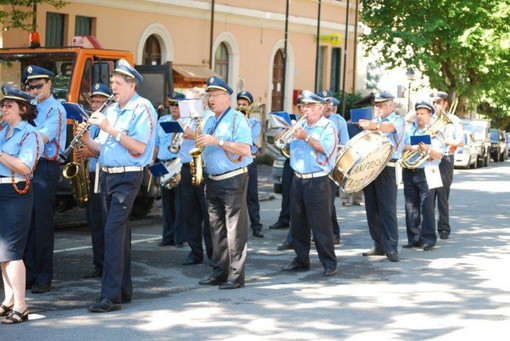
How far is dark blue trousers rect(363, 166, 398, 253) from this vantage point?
13047 millimetres

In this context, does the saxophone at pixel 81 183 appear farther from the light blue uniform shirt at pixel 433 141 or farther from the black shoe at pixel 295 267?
the light blue uniform shirt at pixel 433 141

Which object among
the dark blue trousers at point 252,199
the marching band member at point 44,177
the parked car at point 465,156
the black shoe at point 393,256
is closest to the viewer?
the marching band member at point 44,177

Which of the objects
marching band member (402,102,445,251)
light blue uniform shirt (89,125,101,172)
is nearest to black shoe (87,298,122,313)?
light blue uniform shirt (89,125,101,172)

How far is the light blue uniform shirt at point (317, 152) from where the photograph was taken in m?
11.6

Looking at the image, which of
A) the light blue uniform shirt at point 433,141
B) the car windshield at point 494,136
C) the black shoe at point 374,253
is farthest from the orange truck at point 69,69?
the car windshield at point 494,136

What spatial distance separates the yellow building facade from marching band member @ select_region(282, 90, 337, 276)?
1365 cm

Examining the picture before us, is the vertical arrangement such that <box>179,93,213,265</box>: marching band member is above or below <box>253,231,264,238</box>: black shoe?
above

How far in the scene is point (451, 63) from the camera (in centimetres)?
4475

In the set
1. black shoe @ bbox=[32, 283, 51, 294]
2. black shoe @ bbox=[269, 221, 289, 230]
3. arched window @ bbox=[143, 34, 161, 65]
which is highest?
arched window @ bbox=[143, 34, 161, 65]

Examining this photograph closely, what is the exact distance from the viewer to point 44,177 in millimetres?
10617

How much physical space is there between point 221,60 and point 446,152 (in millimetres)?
19371

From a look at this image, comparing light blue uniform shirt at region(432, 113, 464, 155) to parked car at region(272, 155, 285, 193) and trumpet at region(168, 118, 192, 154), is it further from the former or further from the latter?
parked car at region(272, 155, 285, 193)

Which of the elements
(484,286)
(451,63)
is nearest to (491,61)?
(451,63)

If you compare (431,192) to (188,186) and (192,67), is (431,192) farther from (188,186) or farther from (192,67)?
(192,67)
